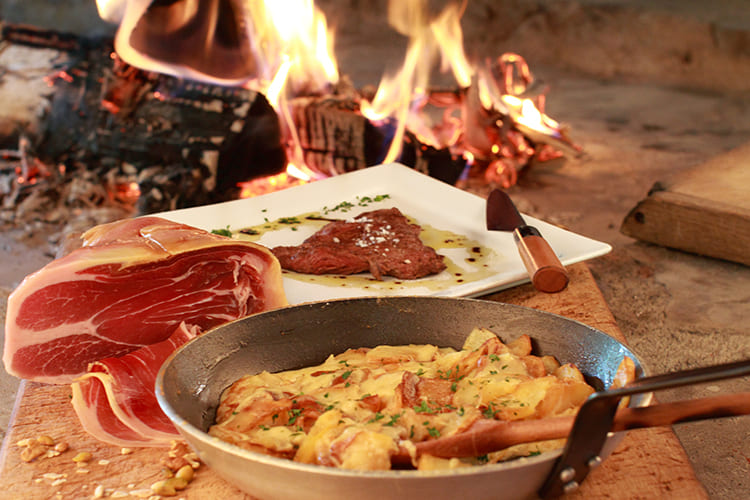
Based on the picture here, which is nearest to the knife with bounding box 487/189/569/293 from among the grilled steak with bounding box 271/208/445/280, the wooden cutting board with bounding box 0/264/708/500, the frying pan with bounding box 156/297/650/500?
the grilled steak with bounding box 271/208/445/280

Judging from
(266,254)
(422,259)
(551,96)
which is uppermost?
(266,254)

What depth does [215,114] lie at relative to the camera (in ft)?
14.2

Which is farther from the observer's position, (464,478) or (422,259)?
(422,259)

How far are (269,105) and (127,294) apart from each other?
248cm

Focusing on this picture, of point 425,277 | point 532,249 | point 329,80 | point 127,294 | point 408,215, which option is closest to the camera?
point 127,294

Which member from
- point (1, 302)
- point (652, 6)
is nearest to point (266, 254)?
point (1, 302)

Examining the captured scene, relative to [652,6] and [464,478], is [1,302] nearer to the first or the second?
[464,478]

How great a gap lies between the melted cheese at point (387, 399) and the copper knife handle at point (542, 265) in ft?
1.93

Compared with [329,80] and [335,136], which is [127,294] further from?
[329,80]

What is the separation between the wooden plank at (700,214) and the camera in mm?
3520

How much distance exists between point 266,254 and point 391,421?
0.88 m

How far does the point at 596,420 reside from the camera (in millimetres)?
1285

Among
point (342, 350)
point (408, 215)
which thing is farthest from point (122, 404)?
point (408, 215)

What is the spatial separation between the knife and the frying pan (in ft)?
1.80
